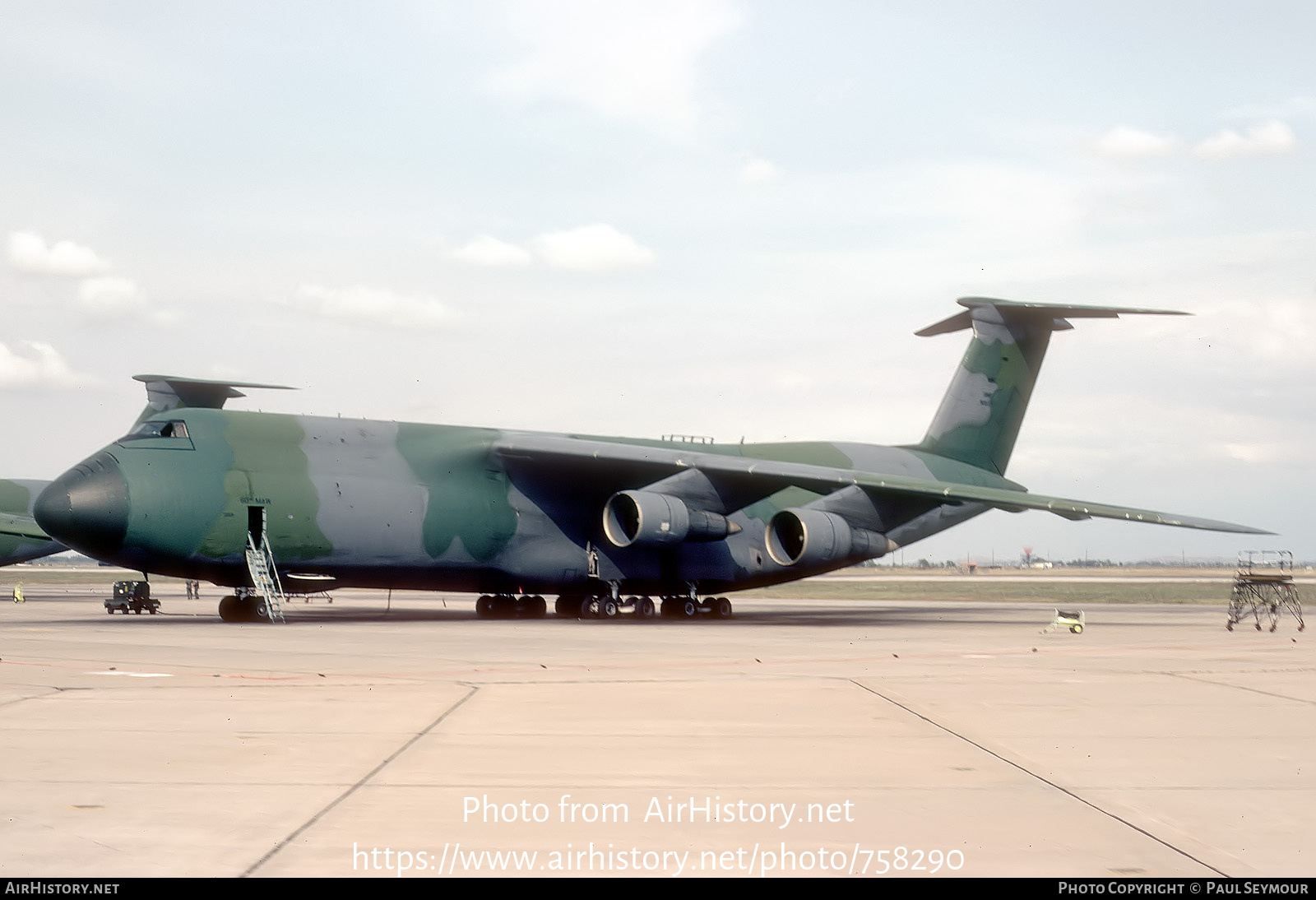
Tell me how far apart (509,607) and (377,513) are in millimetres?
5052

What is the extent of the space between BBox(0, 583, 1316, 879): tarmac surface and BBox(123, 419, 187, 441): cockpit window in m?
7.19

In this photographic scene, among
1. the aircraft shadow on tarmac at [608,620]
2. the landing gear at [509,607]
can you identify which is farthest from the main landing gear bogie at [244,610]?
the landing gear at [509,607]

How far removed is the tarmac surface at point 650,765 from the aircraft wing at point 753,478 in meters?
8.62

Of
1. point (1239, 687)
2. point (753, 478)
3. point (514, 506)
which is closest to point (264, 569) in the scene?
point (514, 506)

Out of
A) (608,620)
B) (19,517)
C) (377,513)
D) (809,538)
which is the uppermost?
(377,513)

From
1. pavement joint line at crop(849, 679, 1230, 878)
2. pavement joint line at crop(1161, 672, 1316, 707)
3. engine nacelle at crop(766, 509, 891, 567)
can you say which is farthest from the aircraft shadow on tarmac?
pavement joint line at crop(849, 679, 1230, 878)

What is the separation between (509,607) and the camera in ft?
88.6

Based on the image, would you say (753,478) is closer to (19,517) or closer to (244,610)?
(244,610)

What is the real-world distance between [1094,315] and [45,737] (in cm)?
2546

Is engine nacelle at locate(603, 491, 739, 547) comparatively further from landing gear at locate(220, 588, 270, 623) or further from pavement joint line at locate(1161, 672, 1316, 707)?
pavement joint line at locate(1161, 672, 1316, 707)

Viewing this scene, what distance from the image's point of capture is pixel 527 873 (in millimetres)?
4613

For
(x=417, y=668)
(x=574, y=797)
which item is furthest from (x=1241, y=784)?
(x=417, y=668)

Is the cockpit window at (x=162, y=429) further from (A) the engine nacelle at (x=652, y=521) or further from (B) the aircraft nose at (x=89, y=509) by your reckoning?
(A) the engine nacelle at (x=652, y=521)
